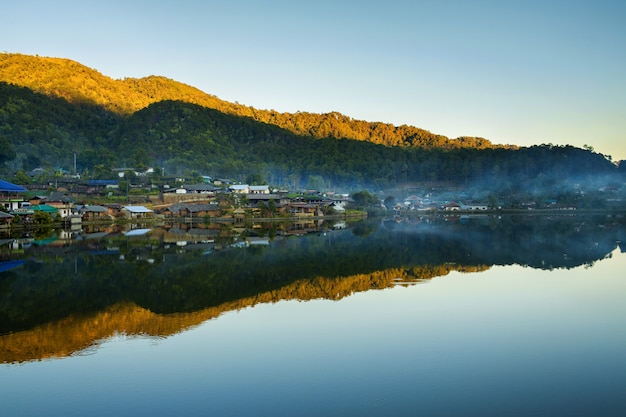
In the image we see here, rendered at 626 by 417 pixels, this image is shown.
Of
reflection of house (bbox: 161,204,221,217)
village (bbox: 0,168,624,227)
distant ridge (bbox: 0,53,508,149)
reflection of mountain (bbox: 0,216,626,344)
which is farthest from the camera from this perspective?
distant ridge (bbox: 0,53,508,149)

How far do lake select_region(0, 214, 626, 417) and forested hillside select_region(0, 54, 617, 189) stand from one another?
115 feet

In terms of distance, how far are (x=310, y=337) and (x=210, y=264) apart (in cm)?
725

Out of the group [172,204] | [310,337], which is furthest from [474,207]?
[310,337]

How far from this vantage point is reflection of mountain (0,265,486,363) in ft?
20.4

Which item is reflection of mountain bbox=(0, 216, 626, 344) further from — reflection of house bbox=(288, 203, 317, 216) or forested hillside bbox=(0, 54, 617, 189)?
forested hillside bbox=(0, 54, 617, 189)

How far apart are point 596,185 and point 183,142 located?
5334cm

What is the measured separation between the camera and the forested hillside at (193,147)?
51.8 meters

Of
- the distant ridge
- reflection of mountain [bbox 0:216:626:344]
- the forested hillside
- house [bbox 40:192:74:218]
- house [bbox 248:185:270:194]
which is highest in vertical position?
the distant ridge

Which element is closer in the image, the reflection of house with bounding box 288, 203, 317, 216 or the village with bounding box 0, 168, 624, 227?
the village with bounding box 0, 168, 624, 227

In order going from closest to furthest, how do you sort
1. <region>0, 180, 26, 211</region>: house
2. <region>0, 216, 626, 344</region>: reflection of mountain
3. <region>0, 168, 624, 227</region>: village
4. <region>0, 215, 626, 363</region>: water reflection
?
<region>0, 215, 626, 363</region>: water reflection
<region>0, 216, 626, 344</region>: reflection of mountain
<region>0, 180, 26, 211</region>: house
<region>0, 168, 624, 227</region>: village

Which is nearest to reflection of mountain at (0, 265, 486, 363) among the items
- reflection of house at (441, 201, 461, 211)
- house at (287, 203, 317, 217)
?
house at (287, 203, 317, 217)

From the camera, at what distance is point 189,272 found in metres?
12.1

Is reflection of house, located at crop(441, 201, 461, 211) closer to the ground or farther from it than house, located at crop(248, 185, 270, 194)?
closer to the ground

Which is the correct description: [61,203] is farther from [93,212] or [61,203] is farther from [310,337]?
[310,337]
